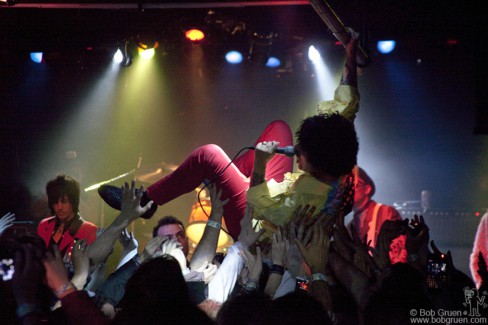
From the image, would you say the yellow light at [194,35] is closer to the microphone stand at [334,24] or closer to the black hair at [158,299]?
the microphone stand at [334,24]

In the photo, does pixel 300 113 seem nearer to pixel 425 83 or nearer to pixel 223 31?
pixel 425 83

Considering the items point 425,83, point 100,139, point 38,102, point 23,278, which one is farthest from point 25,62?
point 23,278

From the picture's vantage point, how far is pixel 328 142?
346cm

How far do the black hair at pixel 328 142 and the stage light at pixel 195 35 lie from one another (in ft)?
13.4

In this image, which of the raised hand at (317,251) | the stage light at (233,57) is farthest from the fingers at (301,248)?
the stage light at (233,57)

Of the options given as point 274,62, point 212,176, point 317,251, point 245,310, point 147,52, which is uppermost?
point 147,52

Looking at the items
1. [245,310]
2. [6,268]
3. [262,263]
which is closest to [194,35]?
[262,263]

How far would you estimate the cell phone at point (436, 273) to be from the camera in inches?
118

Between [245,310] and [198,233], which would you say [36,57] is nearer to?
[198,233]

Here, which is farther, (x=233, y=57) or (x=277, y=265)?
(x=233, y=57)

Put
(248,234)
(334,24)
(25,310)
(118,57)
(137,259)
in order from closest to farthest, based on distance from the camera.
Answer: (25,310)
(137,259)
(248,234)
(334,24)
(118,57)

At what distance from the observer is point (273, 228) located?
3539 mm

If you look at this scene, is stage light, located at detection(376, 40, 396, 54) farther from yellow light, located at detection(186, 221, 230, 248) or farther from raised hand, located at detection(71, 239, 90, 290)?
raised hand, located at detection(71, 239, 90, 290)

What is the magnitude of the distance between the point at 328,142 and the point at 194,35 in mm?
4267
